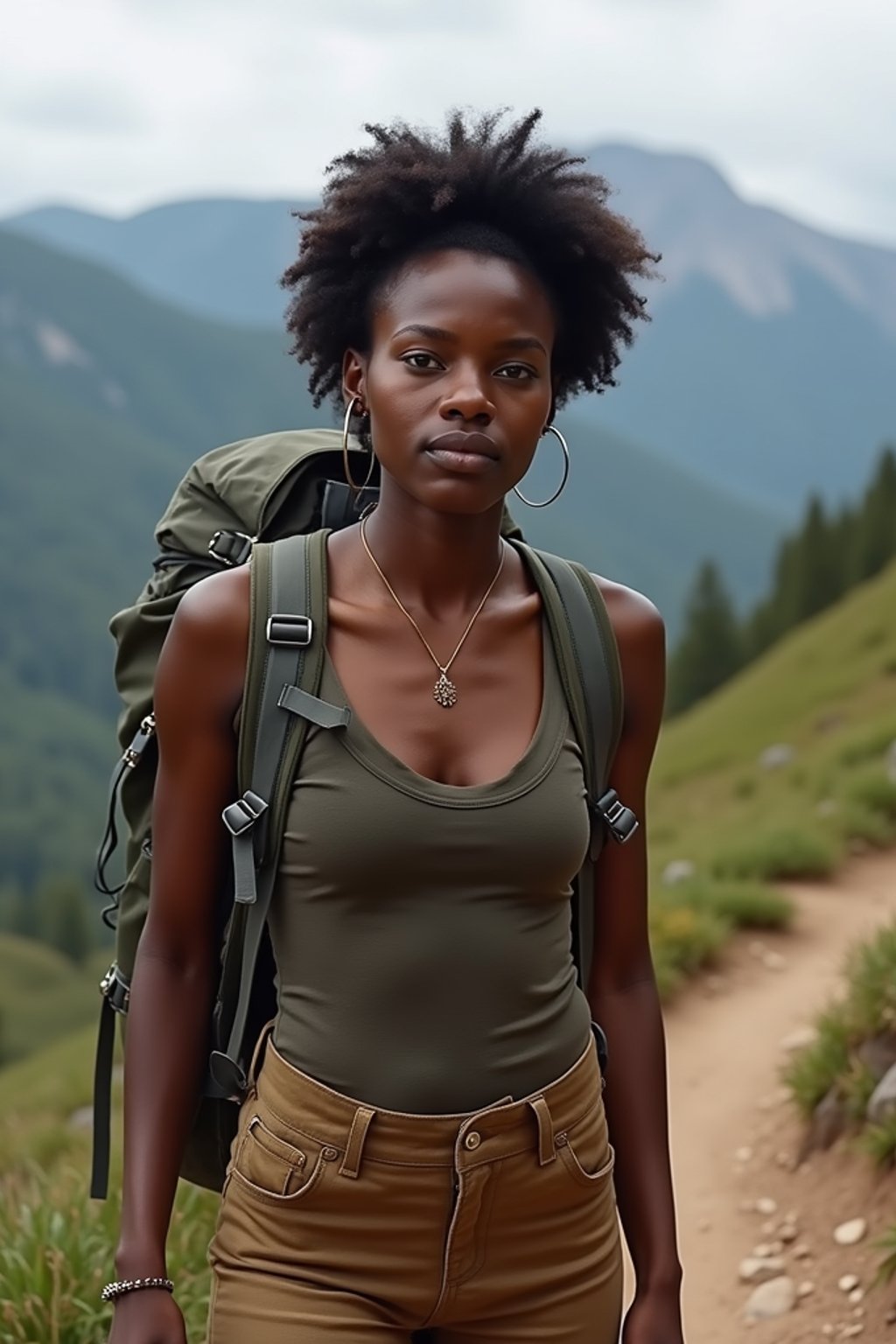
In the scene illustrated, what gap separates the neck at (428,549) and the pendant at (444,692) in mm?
158

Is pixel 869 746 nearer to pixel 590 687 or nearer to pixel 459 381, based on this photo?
pixel 590 687

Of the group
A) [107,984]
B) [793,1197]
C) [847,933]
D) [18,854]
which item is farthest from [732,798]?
[18,854]

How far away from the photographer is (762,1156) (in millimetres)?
7156

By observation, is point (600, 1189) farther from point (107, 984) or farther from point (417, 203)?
point (417, 203)

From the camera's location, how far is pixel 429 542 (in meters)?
3.01

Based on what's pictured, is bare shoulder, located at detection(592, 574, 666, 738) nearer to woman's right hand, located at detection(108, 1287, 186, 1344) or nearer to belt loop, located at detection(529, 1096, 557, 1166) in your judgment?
belt loop, located at detection(529, 1096, 557, 1166)

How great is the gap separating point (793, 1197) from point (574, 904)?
13.2ft

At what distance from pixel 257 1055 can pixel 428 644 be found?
2.59ft

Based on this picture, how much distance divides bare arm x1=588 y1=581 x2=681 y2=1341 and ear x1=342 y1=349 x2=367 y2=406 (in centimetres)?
60

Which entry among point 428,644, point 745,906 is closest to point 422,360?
point 428,644

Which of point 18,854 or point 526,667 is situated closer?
point 526,667

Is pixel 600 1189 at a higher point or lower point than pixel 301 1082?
lower

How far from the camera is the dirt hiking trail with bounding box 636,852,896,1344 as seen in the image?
5.75 meters

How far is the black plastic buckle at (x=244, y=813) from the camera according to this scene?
108 inches
